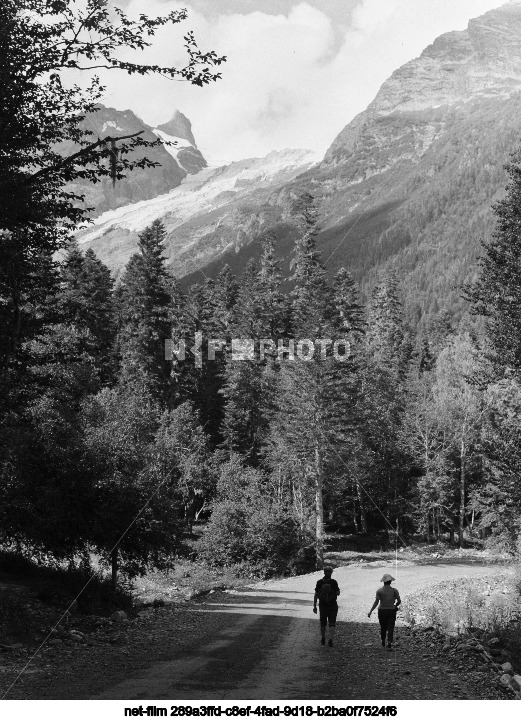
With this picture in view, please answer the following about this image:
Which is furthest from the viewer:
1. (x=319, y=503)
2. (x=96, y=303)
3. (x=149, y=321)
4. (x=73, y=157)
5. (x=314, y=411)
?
(x=96, y=303)

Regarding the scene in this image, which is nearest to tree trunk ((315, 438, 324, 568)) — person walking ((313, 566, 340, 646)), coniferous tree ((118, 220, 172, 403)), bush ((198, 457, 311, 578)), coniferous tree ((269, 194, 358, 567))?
coniferous tree ((269, 194, 358, 567))

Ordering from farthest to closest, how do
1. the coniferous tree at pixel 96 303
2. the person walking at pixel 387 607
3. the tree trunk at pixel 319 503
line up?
the coniferous tree at pixel 96 303, the tree trunk at pixel 319 503, the person walking at pixel 387 607

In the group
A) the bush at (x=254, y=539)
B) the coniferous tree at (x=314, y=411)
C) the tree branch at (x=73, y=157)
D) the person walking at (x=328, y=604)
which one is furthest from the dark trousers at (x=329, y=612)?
the coniferous tree at (x=314, y=411)

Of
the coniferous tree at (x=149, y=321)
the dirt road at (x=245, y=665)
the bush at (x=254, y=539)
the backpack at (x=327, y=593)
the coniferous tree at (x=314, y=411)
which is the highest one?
the coniferous tree at (x=149, y=321)

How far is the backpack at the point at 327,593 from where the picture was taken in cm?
1520

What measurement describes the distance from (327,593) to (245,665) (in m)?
3.55

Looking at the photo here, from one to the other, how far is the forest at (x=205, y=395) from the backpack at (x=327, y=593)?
7566mm

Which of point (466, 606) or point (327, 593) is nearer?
point (327, 593)

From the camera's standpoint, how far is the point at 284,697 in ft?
31.2

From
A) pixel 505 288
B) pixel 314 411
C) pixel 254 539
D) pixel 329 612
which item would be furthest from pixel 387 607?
pixel 314 411

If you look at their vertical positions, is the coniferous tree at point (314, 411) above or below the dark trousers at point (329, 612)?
above

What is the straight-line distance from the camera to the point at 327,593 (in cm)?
1528

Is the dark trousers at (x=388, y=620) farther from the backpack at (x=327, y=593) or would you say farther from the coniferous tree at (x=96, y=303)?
the coniferous tree at (x=96, y=303)

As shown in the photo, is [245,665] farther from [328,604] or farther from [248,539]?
[248,539]
